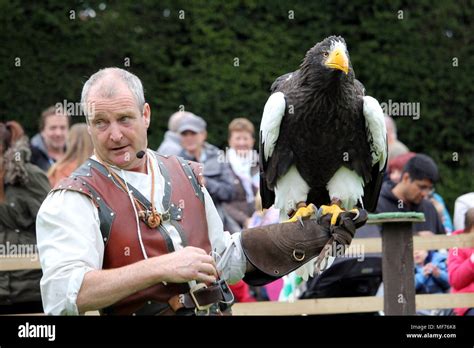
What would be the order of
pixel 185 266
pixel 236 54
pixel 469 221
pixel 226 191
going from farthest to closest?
pixel 236 54
pixel 226 191
pixel 469 221
pixel 185 266

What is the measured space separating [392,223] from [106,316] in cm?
230

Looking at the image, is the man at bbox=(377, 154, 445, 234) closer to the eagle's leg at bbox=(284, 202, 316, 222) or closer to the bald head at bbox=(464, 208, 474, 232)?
the bald head at bbox=(464, 208, 474, 232)

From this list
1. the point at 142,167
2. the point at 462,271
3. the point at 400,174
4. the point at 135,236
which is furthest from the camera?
the point at 400,174

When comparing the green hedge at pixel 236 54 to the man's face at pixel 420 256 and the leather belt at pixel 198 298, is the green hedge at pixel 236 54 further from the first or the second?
the leather belt at pixel 198 298

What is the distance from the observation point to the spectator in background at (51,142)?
265 inches

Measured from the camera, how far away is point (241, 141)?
6.99m

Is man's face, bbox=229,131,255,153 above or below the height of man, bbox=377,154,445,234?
above

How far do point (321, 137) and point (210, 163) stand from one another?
243 cm

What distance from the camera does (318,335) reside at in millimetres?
3086

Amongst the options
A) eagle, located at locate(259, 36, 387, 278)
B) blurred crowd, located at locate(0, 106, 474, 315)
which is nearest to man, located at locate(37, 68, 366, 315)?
eagle, located at locate(259, 36, 387, 278)

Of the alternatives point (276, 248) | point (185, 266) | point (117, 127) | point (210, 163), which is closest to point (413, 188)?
point (210, 163)

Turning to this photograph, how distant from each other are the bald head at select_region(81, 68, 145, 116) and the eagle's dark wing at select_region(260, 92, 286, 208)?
53.8 inches

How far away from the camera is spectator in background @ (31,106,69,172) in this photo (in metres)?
6.72

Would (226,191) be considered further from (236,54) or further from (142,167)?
(142,167)
